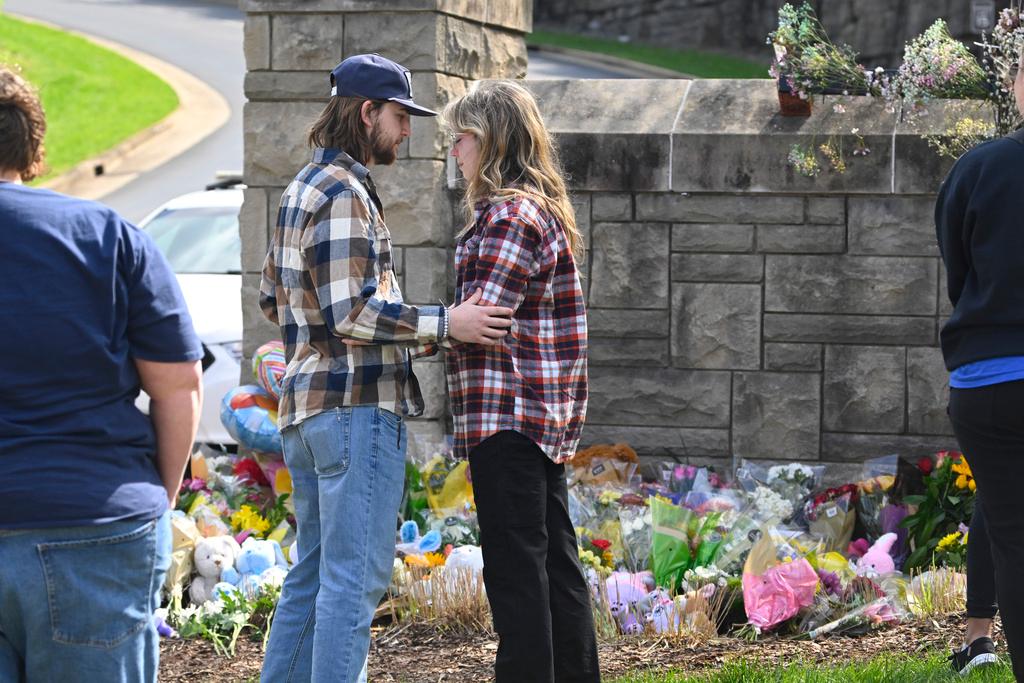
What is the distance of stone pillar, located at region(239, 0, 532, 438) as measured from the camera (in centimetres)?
588

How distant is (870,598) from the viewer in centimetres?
462

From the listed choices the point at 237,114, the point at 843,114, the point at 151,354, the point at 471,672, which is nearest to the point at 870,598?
the point at 471,672

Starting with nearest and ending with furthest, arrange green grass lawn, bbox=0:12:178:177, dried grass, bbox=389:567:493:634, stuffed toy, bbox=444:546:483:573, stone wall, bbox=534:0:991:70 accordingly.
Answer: dried grass, bbox=389:567:493:634 < stuffed toy, bbox=444:546:483:573 < green grass lawn, bbox=0:12:178:177 < stone wall, bbox=534:0:991:70

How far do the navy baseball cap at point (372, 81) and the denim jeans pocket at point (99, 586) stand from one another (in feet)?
4.34

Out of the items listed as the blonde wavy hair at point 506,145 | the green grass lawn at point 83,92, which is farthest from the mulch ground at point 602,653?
the green grass lawn at point 83,92

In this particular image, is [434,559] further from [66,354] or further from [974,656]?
[66,354]

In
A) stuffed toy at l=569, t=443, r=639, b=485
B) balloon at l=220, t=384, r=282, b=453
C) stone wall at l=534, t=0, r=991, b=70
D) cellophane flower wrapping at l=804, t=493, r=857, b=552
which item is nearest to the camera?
cellophane flower wrapping at l=804, t=493, r=857, b=552

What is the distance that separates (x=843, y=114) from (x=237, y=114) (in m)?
17.1

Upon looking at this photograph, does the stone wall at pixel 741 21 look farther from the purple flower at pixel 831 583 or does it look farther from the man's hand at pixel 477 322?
the man's hand at pixel 477 322

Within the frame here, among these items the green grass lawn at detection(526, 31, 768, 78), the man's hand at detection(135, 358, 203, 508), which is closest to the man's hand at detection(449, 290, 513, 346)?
the man's hand at detection(135, 358, 203, 508)

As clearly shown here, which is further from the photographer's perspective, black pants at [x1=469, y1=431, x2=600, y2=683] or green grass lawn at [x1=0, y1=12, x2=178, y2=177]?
green grass lawn at [x1=0, y1=12, x2=178, y2=177]

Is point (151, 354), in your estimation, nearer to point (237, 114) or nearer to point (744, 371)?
point (744, 371)

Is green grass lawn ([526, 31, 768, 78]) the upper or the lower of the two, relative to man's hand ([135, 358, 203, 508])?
upper

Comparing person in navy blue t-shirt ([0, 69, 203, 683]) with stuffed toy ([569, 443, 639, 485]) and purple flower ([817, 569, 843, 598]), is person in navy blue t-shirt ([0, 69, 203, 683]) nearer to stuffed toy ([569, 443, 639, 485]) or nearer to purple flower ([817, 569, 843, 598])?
purple flower ([817, 569, 843, 598])
